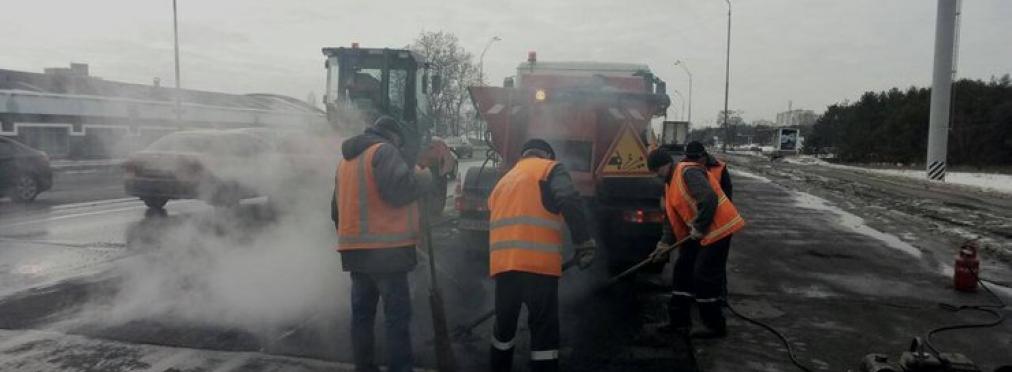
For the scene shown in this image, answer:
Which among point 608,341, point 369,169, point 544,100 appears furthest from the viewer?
point 544,100

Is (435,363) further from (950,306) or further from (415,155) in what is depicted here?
(415,155)

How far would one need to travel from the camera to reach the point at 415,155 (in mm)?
10766

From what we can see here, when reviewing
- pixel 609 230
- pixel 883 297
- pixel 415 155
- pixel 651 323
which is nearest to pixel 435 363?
pixel 651 323

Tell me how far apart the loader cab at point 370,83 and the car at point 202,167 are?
2055 mm

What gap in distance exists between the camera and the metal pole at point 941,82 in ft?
82.2

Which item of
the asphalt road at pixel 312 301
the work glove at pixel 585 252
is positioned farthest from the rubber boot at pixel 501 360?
the work glove at pixel 585 252

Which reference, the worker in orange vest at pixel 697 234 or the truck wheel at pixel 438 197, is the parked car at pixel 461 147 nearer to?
the truck wheel at pixel 438 197

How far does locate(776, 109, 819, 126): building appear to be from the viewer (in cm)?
10457

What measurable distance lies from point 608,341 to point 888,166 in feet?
119

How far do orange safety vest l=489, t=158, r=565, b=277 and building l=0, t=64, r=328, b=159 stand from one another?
8.10 meters

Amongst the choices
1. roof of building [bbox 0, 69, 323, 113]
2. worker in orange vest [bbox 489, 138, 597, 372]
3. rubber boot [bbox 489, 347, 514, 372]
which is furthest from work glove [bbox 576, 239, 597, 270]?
roof of building [bbox 0, 69, 323, 113]

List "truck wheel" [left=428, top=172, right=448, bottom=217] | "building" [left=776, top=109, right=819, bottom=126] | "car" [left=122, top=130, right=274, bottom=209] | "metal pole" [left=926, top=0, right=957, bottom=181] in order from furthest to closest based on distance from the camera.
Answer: "building" [left=776, top=109, right=819, bottom=126] < "metal pole" [left=926, top=0, right=957, bottom=181] < "truck wheel" [left=428, top=172, right=448, bottom=217] < "car" [left=122, top=130, right=274, bottom=209]

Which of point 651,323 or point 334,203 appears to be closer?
point 334,203

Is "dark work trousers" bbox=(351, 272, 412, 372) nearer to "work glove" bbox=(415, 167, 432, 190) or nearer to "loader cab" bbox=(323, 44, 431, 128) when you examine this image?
"work glove" bbox=(415, 167, 432, 190)
